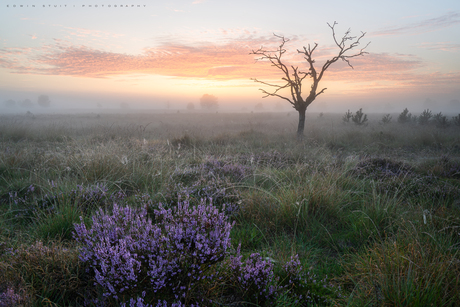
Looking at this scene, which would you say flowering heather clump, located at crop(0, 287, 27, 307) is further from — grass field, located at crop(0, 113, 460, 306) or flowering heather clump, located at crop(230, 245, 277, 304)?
flowering heather clump, located at crop(230, 245, 277, 304)

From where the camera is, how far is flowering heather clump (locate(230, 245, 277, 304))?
193cm

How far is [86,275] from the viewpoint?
2.10m

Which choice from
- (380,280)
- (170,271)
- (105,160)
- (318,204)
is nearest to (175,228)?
(170,271)

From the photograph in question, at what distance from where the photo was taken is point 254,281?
6.34ft

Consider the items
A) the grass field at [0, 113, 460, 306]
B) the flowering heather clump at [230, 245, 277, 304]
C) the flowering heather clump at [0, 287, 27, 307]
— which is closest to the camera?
the flowering heather clump at [0, 287, 27, 307]

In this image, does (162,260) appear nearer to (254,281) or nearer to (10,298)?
(254,281)

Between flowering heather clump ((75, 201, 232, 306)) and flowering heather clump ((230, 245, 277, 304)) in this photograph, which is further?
flowering heather clump ((230, 245, 277, 304))

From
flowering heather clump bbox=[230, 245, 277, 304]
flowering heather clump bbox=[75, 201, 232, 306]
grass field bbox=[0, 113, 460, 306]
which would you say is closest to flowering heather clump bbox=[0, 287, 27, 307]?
grass field bbox=[0, 113, 460, 306]

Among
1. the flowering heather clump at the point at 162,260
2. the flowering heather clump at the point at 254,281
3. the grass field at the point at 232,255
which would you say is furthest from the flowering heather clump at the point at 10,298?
the flowering heather clump at the point at 254,281

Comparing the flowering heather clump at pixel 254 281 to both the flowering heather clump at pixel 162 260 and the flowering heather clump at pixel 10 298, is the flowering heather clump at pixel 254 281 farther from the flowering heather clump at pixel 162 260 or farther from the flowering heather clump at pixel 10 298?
the flowering heather clump at pixel 10 298

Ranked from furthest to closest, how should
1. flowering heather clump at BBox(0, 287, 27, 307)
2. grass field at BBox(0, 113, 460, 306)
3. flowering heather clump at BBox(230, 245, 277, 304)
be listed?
flowering heather clump at BBox(230, 245, 277, 304)
grass field at BBox(0, 113, 460, 306)
flowering heather clump at BBox(0, 287, 27, 307)

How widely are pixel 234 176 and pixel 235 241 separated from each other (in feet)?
8.76

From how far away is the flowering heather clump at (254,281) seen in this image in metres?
1.93

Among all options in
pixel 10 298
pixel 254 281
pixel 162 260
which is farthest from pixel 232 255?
pixel 10 298
